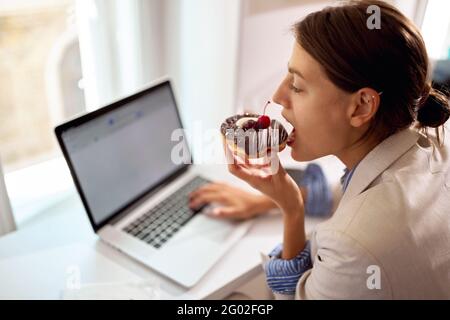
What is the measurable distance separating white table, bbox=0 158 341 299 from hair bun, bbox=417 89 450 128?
246 millimetres

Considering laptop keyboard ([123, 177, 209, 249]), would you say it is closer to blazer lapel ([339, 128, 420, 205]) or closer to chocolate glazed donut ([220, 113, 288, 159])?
chocolate glazed donut ([220, 113, 288, 159])

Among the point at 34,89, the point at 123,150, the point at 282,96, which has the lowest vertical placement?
the point at 123,150

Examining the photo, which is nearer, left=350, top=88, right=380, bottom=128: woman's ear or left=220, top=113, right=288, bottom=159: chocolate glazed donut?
left=350, top=88, right=380, bottom=128: woman's ear

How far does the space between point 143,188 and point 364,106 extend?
1.98 feet

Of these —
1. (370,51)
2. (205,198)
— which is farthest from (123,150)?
(370,51)

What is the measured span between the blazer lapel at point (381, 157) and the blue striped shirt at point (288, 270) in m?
0.07

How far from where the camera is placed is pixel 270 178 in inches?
32.4

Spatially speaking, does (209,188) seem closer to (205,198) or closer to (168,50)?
(205,198)

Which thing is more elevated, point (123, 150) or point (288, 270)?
point (123, 150)

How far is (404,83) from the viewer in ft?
2.11

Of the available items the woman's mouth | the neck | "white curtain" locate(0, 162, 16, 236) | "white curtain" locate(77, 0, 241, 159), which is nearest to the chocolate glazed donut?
the woman's mouth

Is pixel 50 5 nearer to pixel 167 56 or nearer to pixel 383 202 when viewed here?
pixel 167 56

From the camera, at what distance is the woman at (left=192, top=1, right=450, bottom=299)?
620mm
